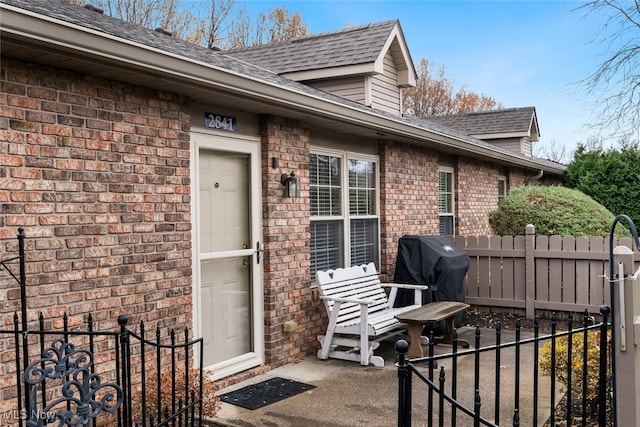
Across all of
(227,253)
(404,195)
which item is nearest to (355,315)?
(227,253)

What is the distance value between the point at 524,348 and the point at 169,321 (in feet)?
14.3

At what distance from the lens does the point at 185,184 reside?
16.4 feet

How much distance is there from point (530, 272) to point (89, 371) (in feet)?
22.9

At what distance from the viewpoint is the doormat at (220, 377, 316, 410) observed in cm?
500

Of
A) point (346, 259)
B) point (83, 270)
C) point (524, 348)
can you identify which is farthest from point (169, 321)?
point (524, 348)

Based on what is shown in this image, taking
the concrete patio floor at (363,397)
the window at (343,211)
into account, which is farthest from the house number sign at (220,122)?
the concrete patio floor at (363,397)

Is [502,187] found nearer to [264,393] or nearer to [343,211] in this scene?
[343,211]

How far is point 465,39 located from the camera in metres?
22.3

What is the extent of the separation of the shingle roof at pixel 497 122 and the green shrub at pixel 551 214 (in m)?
7.63

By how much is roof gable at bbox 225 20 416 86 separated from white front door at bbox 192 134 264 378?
3.89 metres

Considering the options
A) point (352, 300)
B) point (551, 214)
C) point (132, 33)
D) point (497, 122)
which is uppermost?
point (497, 122)

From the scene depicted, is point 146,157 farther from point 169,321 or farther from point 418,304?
point 418,304

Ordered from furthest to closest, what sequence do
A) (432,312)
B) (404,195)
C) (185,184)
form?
(404,195), (432,312), (185,184)

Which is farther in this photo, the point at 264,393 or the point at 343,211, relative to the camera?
the point at 343,211
